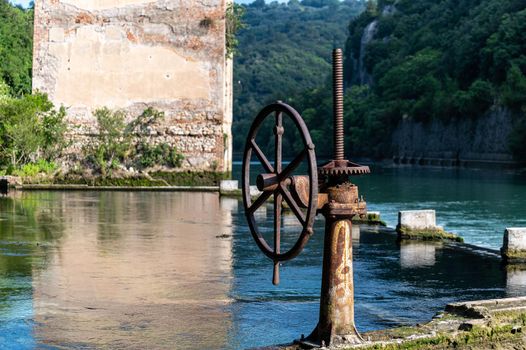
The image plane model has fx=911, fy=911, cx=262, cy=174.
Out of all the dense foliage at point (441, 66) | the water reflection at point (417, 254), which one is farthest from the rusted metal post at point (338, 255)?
the dense foliage at point (441, 66)

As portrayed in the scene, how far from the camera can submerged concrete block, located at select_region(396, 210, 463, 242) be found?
57.7ft

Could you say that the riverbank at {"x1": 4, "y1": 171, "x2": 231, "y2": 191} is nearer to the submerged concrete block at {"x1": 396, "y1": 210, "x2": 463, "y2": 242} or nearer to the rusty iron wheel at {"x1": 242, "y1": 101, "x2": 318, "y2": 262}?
the submerged concrete block at {"x1": 396, "y1": 210, "x2": 463, "y2": 242}

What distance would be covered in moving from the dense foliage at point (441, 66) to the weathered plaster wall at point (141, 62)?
139ft

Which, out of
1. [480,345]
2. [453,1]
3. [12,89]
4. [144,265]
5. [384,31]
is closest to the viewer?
[480,345]

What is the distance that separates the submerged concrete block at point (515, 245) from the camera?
14383 mm

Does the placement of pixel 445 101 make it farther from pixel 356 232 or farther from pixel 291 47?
pixel 291 47

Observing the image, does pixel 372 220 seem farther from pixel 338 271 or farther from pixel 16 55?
pixel 16 55

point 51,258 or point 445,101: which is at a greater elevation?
point 445,101

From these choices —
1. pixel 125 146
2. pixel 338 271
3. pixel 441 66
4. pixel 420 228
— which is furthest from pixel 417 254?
pixel 441 66

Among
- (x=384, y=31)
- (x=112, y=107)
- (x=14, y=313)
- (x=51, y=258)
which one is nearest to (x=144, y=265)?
(x=51, y=258)

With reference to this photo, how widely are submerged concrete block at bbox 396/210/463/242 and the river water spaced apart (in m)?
0.34

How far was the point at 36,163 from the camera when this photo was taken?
102ft

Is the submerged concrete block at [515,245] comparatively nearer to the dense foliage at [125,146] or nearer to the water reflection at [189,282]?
the water reflection at [189,282]

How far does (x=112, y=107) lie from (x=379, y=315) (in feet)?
75.2
